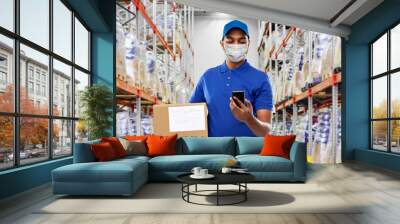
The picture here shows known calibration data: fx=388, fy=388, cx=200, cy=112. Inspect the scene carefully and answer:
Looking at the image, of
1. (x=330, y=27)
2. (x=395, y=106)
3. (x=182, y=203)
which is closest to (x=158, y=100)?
(x=330, y=27)

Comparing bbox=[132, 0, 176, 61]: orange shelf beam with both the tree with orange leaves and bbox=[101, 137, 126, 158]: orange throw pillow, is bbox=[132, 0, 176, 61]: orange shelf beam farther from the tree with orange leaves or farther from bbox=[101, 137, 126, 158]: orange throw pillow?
bbox=[101, 137, 126, 158]: orange throw pillow

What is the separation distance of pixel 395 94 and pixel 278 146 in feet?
9.63

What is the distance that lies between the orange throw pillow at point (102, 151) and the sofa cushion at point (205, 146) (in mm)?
1208

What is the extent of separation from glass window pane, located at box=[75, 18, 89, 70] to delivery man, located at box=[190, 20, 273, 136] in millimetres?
2131

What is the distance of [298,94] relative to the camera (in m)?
9.15

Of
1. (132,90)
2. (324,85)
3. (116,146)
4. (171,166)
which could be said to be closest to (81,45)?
(132,90)

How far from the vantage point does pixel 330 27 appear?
7488 millimetres

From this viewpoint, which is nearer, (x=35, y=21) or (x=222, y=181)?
(x=222, y=181)

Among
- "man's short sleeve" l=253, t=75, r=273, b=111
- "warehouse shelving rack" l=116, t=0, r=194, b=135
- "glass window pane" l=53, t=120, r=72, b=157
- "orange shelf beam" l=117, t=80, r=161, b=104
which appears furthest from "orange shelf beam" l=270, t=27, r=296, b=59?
"glass window pane" l=53, t=120, r=72, b=157

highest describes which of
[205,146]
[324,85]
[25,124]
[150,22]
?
[150,22]

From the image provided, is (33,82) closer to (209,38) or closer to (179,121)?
(179,121)

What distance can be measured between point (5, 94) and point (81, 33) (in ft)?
10.1

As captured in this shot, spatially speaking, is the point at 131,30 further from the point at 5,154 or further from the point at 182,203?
the point at 182,203

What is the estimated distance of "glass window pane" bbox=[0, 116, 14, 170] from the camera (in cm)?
408
